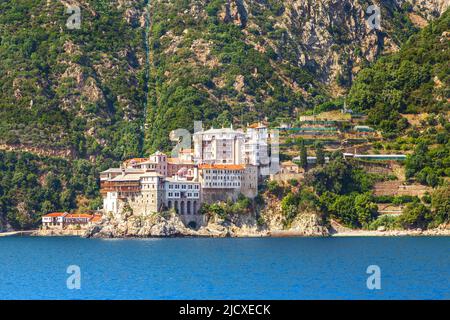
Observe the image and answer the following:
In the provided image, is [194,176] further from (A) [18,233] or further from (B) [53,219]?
(A) [18,233]

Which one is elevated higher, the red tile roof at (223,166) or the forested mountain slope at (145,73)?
the forested mountain slope at (145,73)

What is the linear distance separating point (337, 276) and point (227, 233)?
120 feet

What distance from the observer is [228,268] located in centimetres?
8506

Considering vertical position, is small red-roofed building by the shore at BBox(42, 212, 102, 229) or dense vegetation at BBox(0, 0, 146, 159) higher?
dense vegetation at BBox(0, 0, 146, 159)

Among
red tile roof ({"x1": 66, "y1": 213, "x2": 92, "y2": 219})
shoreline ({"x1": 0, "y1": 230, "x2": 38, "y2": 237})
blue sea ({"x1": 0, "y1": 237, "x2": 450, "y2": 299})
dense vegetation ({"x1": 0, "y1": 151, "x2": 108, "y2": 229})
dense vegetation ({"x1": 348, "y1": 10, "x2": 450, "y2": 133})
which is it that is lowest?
blue sea ({"x1": 0, "y1": 237, "x2": 450, "y2": 299})

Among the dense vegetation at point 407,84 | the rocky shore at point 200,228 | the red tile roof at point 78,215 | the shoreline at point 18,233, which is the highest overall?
the dense vegetation at point 407,84

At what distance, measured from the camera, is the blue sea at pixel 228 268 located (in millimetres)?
71250

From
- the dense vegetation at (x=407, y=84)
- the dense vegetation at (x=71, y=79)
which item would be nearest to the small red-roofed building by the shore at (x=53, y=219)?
the dense vegetation at (x=71, y=79)

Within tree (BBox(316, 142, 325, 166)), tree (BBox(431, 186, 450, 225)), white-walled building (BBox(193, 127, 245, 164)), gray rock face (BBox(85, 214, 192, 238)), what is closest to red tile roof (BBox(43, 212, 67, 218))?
gray rock face (BBox(85, 214, 192, 238))

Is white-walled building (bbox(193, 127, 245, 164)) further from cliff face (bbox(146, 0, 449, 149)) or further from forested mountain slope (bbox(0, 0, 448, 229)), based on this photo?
cliff face (bbox(146, 0, 449, 149))

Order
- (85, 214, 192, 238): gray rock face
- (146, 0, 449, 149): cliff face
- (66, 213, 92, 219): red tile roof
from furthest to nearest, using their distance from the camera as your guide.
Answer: (146, 0, 449, 149): cliff face < (66, 213, 92, 219): red tile roof < (85, 214, 192, 238): gray rock face

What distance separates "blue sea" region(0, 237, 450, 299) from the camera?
234 ft

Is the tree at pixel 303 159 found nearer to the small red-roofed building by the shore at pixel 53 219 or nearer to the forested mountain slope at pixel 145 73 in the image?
the forested mountain slope at pixel 145 73
